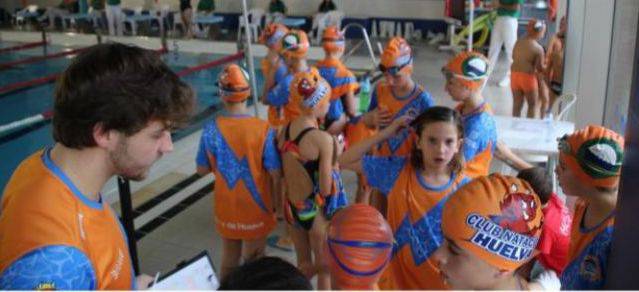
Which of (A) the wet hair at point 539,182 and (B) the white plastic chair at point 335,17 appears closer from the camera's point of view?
(A) the wet hair at point 539,182

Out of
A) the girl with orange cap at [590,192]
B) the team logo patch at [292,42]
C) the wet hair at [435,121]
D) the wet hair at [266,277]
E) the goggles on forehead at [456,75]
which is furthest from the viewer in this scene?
the team logo patch at [292,42]

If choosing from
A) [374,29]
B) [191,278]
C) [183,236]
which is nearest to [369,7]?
[374,29]

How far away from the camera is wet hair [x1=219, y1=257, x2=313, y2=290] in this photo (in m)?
1.10

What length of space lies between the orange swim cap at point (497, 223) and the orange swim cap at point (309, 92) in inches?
71.5

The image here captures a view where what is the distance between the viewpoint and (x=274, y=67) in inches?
204

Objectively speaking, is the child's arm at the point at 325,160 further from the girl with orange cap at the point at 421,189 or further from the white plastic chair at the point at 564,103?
the white plastic chair at the point at 564,103

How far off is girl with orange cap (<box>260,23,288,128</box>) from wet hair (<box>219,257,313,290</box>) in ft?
12.1

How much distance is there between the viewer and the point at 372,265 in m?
1.29

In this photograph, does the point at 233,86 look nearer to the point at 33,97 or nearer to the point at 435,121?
the point at 435,121

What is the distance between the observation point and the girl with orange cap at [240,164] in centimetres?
323

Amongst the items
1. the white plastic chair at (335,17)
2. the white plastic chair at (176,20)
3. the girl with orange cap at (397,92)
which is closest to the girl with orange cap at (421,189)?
the girl with orange cap at (397,92)

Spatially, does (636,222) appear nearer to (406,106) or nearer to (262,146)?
(262,146)

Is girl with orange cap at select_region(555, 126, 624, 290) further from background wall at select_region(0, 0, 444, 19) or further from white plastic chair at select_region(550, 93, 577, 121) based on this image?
background wall at select_region(0, 0, 444, 19)

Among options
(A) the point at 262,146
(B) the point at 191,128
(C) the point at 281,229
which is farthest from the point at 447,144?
(B) the point at 191,128
